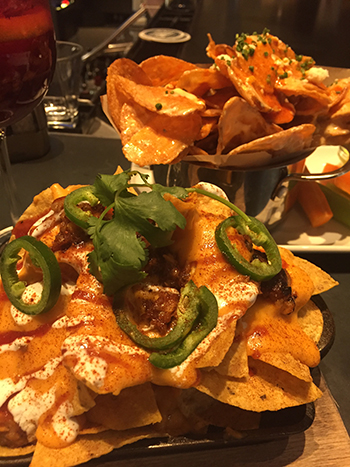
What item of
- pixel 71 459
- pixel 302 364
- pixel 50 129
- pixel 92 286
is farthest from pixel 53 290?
pixel 50 129

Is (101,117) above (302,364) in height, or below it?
below

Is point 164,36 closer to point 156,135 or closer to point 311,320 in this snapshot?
point 156,135

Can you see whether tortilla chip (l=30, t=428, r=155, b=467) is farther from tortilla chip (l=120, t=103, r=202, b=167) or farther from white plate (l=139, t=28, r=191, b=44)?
white plate (l=139, t=28, r=191, b=44)

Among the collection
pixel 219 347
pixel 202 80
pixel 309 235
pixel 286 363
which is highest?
pixel 202 80

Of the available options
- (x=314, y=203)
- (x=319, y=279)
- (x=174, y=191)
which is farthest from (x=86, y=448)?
(x=314, y=203)

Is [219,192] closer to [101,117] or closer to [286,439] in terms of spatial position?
[286,439]

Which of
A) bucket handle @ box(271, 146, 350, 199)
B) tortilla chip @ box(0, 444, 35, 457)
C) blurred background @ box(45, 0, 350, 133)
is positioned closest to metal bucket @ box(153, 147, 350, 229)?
bucket handle @ box(271, 146, 350, 199)
